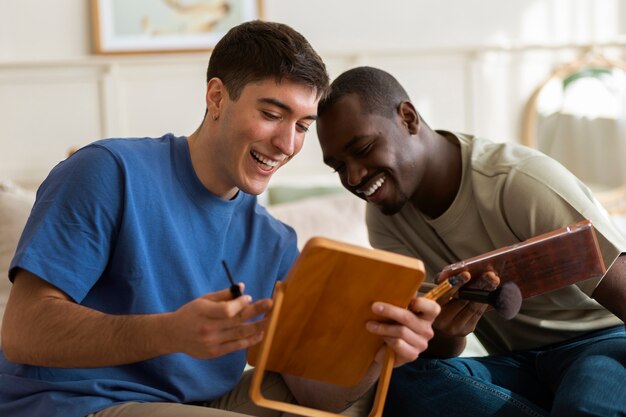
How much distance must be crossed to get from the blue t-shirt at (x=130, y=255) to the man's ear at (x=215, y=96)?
0.28 feet

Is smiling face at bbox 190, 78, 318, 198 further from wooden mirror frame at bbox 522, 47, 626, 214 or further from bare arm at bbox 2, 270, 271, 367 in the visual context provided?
wooden mirror frame at bbox 522, 47, 626, 214

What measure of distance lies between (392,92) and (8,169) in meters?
2.07

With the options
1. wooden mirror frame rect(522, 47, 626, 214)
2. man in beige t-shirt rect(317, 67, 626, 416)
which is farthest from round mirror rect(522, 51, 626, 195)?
man in beige t-shirt rect(317, 67, 626, 416)

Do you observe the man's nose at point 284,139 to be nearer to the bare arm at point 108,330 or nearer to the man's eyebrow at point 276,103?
the man's eyebrow at point 276,103

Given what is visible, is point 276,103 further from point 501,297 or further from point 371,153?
point 501,297

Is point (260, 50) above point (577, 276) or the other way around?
above

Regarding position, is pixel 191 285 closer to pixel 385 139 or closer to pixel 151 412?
pixel 151 412

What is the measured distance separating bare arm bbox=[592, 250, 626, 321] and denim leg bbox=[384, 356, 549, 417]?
8.7 inches

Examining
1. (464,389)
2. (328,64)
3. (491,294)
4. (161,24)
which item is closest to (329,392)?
(464,389)

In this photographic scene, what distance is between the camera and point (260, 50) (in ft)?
4.85

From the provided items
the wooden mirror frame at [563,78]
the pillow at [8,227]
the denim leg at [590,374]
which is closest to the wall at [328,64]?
the wooden mirror frame at [563,78]

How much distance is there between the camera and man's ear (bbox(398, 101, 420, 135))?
5.77 ft

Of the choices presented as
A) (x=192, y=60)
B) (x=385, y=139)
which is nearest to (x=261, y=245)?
(x=385, y=139)

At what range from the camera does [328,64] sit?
3.47 metres
